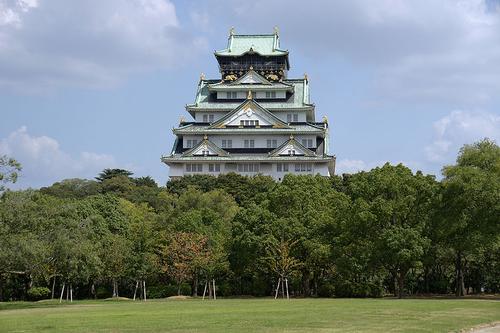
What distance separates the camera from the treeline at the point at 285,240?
4366 cm

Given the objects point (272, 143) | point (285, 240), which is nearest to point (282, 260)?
point (285, 240)

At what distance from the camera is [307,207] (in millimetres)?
53625

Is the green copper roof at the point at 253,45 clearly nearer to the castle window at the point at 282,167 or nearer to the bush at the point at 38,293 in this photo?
the castle window at the point at 282,167

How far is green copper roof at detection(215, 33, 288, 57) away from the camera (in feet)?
344

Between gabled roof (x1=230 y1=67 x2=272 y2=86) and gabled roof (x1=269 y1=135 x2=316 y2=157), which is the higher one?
gabled roof (x1=230 y1=67 x2=272 y2=86)

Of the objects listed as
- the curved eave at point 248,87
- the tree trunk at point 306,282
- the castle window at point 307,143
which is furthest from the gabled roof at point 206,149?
the tree trunk at point 306,282

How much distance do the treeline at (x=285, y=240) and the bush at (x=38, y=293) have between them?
156mm

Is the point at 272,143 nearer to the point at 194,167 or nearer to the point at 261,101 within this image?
the point at 261,101

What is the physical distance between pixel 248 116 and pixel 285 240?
44.0 meters

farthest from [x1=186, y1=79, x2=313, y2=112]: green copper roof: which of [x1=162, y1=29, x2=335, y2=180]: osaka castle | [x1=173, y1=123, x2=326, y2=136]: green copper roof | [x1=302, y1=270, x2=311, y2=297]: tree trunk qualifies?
[x1=302, y1=270, x2=311, y2=297]: tree trunk

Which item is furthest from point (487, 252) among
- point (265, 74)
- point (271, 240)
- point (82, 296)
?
point (265, 74)

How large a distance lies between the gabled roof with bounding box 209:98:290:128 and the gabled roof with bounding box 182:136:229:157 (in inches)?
130

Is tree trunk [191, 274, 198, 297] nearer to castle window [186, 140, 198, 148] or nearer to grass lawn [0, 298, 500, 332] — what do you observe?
grass lawn [0, 298, 500, 332]

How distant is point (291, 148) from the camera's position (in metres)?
90.2
